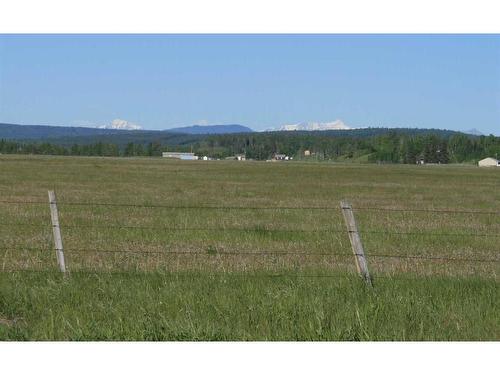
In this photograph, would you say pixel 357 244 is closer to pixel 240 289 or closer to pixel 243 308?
pixel 240 289

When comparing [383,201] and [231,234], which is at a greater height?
[231,234]

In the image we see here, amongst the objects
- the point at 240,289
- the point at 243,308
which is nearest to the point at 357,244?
the point at 240,289

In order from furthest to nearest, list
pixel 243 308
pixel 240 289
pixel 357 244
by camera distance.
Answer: pixel 357 244 < pixel 240 289 < pixel 243 308

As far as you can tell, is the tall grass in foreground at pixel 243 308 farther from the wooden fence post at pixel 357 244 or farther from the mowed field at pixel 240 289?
the wooden fence post at pixel 357 244

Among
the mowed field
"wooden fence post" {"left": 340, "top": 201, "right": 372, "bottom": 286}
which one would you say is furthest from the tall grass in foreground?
"wooden fence post" {"left": 340, "top": 201, "right": 372, "bottom": 286}

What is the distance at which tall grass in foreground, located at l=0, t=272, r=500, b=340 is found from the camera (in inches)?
268

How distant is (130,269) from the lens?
10367 mm

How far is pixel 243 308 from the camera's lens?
7570mm

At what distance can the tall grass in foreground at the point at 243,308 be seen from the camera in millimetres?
6812

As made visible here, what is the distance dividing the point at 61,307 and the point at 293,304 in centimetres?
260

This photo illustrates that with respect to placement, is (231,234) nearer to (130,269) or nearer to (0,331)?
(130,269)

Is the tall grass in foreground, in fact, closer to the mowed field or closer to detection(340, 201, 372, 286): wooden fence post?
the mowed field

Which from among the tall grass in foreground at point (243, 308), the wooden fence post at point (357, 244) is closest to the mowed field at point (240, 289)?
the tall grass in foreground at point (243, 308)

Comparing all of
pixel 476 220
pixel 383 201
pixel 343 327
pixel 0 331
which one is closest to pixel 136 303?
pixel 0 331
